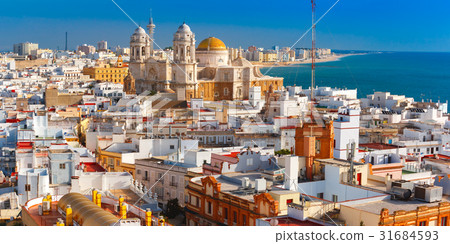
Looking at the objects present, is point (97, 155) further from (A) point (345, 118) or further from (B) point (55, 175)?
(A) point (345, 118)

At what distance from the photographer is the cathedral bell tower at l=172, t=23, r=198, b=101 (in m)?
25.1

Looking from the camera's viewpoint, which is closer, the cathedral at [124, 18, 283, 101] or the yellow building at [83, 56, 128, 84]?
the cathedral at [124, 18, 283, 101]

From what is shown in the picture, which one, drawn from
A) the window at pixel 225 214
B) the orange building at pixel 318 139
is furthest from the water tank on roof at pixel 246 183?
the orange building at pixel 318 139

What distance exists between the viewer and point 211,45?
2808 cm

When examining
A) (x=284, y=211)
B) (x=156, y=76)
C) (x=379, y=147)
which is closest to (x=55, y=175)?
(x=284, y=211)

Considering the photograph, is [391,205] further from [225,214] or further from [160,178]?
[160,178]

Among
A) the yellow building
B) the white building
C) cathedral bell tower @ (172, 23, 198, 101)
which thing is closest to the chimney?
the white building

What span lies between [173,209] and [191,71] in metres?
16.5

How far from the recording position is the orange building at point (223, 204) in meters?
6.61

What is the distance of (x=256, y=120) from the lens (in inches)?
648

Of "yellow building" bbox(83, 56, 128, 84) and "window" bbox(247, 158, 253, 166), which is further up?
"yellow building" bbox(83, 56, 128, 84)

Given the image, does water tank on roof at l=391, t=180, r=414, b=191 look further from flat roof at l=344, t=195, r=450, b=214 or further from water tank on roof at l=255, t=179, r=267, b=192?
water tank on roof at l=255, t=179, r=267, b=192

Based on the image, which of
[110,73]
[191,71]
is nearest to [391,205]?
[191,71]
